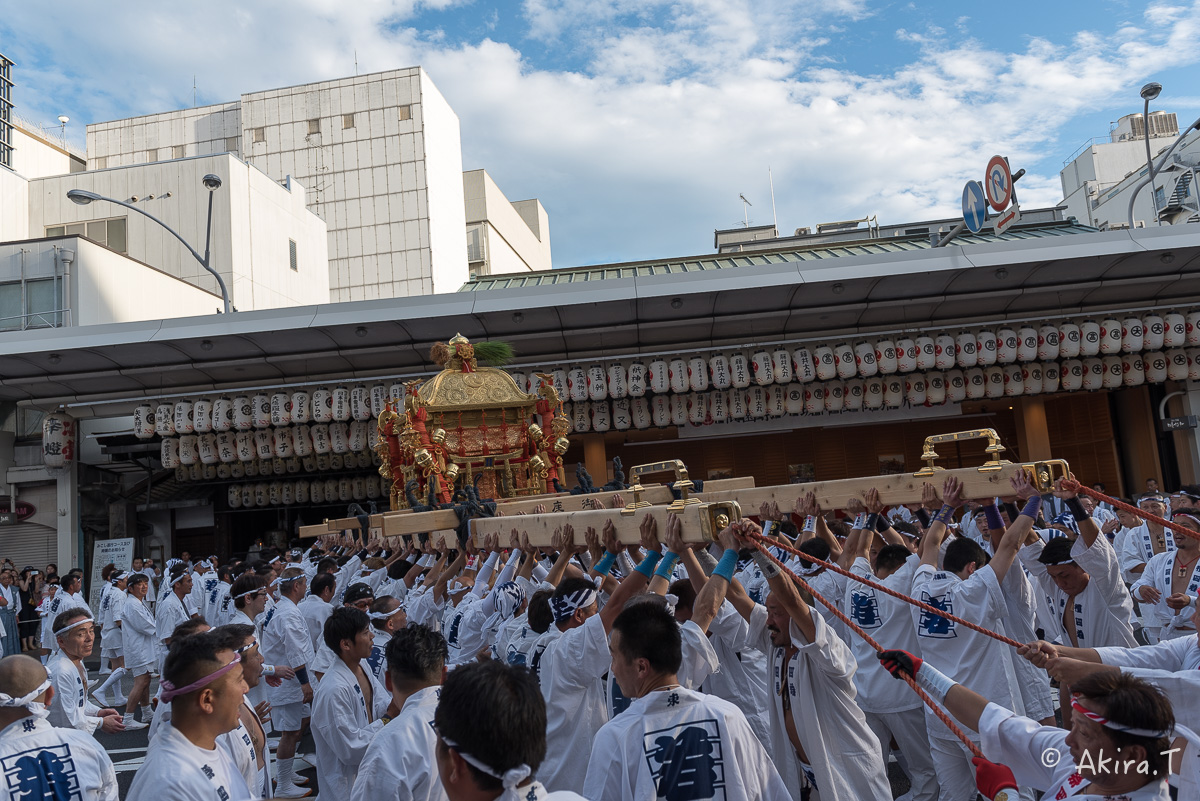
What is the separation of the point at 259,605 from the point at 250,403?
11.9m

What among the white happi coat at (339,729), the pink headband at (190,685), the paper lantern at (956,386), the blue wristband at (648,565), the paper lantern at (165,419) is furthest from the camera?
the paper lantern at (165,419)

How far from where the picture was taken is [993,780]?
2.37 metres

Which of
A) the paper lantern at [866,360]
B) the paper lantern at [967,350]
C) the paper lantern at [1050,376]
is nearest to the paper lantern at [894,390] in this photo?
the paper lantern at [866,360]

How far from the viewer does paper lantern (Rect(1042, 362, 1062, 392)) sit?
676 inches

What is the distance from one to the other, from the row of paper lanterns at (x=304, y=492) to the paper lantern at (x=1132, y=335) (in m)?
16.3

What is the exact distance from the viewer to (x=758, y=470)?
20516 mm

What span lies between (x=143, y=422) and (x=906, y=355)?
15.6 meters

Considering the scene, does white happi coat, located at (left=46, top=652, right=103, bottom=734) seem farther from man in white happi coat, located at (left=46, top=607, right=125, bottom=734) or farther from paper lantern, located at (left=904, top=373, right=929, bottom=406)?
paper lantern, located at (left=904, top=373, right=929, bottom=406)

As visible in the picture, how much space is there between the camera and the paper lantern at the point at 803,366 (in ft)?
55.6

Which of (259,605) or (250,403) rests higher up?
(250,403)

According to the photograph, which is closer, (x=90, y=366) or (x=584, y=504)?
(x=584, y=504)

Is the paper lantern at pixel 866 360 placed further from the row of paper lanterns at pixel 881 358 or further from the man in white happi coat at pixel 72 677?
the man in white happi coat at pixel 72 677

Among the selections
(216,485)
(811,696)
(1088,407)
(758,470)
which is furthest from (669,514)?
(216,485)

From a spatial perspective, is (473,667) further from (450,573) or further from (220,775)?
(450,573)
